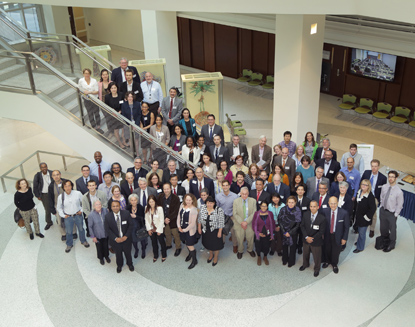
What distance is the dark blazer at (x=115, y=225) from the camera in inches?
376

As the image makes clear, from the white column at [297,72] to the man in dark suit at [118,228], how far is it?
566 cm

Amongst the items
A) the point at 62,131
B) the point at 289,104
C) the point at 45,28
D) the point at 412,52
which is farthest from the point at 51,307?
the point at 45,28

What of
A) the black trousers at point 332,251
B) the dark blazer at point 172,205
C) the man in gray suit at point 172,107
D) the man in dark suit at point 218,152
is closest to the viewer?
the black trousers at point 332,251

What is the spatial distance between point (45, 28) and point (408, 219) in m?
18.5

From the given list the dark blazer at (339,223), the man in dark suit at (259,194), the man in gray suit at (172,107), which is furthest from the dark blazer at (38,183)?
the dark blazer at (339,223)

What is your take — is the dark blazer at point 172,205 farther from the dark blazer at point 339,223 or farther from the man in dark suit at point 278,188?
the dark blazer at point 339,223

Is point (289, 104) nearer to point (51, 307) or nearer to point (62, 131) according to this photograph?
point (62, 131)

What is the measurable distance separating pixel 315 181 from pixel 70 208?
5004mm

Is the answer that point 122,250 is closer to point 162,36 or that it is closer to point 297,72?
point 297,72

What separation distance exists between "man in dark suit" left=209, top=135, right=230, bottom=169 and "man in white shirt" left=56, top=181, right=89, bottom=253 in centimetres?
293

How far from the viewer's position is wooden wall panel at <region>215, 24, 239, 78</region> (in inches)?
835

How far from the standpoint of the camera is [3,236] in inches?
457

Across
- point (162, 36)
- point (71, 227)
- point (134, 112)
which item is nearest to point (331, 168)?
point (134, 112)

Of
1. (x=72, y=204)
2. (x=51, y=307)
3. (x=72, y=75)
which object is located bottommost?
Result: (x=51, y=307)
